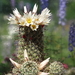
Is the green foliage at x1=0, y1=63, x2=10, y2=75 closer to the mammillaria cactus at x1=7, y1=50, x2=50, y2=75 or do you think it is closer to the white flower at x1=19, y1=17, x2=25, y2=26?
the mammillaria cactus at x1=7, y1=50, x2=50, y2=75

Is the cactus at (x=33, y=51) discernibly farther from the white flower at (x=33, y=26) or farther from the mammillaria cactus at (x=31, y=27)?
the white flower at (x=33, y=26)

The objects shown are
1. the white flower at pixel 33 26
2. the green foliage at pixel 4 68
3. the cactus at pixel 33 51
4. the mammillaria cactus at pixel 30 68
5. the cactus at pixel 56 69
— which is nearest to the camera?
the mammillaria cactus at pixel 30 68

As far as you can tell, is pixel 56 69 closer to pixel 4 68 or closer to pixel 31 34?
pixel 31 34

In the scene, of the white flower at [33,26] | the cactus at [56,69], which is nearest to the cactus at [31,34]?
the white flower at [33,26]

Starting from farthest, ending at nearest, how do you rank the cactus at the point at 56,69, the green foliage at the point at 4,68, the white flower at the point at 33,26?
the green foliage at the point at 4,68 → the white flower at the point at 33,26 → the cactus at the point at 56,69

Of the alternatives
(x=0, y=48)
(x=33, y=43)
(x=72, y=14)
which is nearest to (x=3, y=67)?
(x=33, y=43)

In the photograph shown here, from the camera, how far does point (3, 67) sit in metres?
4.93

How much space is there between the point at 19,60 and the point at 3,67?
616mm

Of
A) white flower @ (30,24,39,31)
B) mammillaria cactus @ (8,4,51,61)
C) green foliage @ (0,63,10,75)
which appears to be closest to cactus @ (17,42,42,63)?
mammillaria cactus @ (8,4,51,61)

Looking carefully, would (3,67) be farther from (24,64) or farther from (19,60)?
(24,64)

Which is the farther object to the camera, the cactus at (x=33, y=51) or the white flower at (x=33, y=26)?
the cactus at (x=33, y=51)

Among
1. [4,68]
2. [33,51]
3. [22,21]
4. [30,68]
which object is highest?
[22,21]

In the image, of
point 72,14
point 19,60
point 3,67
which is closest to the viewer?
point 19,60

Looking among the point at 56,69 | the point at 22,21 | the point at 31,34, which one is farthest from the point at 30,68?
the point at 22,21
